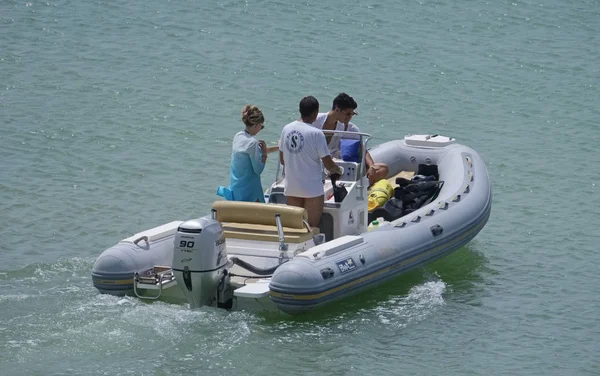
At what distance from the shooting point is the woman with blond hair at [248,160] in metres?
8.10

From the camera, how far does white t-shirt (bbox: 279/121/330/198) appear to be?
806cm

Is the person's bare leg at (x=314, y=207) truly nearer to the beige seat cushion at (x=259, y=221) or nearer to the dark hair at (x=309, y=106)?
the beige seat cushion at (x=259, y=221)

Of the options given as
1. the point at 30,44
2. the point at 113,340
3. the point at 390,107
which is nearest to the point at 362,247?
the point at 113,340

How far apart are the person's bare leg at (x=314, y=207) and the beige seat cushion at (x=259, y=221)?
155mm

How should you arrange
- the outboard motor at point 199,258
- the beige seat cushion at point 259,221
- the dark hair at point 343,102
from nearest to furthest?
the outboard motor at point 199,258 < the beige seat cushion at point 259,221 < the dark hair at point 343,102

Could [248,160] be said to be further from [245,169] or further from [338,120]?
[338,120]

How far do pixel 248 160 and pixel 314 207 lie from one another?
1.90 feet

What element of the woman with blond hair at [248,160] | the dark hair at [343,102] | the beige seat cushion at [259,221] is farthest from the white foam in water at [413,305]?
the dark hair at [343,102]

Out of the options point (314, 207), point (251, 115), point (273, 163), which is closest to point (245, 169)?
point (251, 115)

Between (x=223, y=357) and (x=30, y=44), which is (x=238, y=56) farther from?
(x=223, y=357)

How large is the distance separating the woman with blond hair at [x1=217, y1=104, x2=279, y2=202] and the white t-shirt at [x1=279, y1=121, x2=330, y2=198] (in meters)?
0.18

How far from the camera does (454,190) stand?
9445 millimetres

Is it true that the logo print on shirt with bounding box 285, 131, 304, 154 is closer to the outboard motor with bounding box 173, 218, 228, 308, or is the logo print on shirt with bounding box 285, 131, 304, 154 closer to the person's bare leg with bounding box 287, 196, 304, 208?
the person's bare leg with bounding box 287, 196, 304, 208

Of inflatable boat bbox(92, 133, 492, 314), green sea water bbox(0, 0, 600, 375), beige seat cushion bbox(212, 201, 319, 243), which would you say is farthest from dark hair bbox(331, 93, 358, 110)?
green sea water bbox(0, 0, 600, 375)
